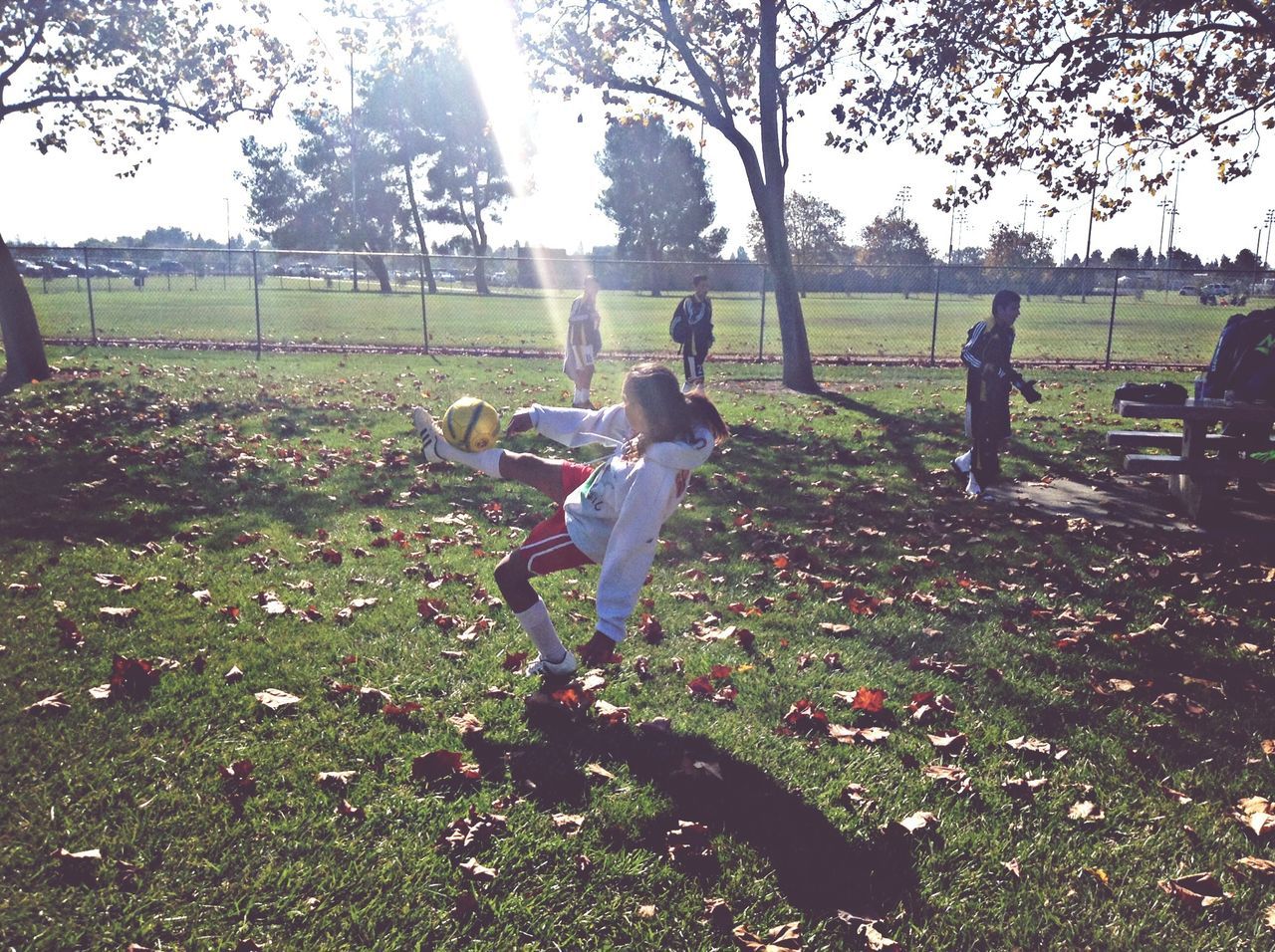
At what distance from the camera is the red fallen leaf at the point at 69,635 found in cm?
477

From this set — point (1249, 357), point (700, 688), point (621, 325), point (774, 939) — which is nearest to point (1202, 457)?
point (1249, 357)

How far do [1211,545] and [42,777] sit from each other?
7469mm

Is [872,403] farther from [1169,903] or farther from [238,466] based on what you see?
[1169,903]

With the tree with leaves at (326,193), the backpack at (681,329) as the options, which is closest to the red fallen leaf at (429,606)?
the backpack at (681,329)

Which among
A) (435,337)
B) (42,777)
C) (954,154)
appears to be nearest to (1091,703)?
(42,777)

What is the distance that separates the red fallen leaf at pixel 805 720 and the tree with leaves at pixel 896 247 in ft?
180

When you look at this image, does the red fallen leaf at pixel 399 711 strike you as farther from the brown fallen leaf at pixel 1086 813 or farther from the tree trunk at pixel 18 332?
the tree trunk at pixel 18 332

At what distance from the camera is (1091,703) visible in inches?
180

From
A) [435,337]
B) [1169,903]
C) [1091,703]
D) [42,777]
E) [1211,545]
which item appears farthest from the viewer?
[435,337]

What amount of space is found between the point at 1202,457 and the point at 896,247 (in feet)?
221

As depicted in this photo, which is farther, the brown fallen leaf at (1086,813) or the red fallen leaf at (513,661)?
the red fallen leaf at (513,661)

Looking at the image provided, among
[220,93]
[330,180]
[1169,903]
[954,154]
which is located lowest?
[1169,903]

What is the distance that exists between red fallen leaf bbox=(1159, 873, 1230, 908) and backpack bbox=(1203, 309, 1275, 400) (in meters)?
5.97

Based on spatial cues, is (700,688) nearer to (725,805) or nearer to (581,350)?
(725,805)
